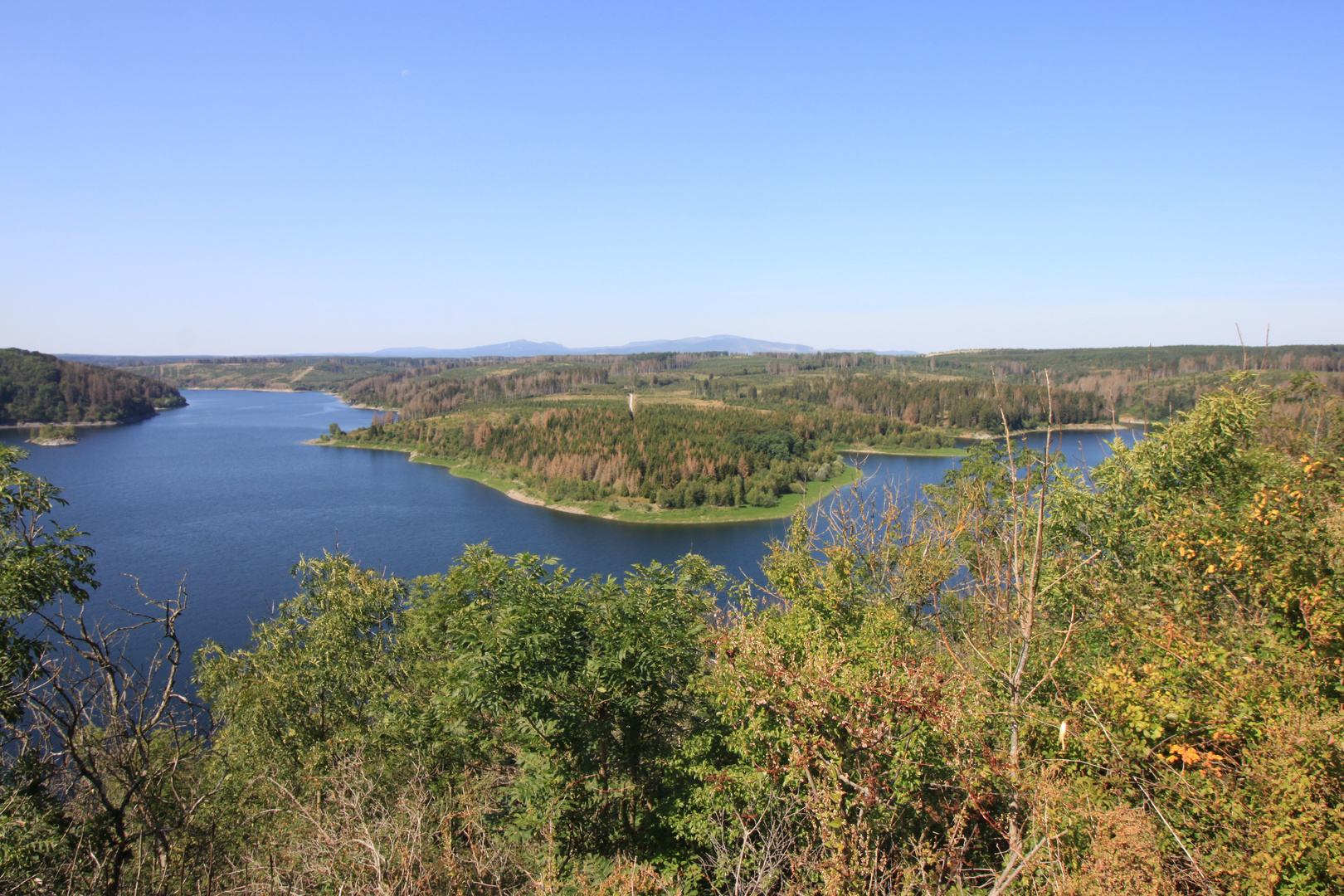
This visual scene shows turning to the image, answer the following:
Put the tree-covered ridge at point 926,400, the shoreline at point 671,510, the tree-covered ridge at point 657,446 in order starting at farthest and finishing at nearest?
the tree-covered ridge at point 926,400
the tree-covered ridge at point 657,446
the shoreline at point 671,510

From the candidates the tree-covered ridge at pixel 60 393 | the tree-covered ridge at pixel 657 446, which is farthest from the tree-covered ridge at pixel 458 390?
the tree-covered ridge at pixel 60 393

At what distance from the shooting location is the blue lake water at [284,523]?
1500 inches

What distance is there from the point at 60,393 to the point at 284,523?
3607 inches

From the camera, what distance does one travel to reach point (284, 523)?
173 feet

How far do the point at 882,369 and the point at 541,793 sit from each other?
183 meters

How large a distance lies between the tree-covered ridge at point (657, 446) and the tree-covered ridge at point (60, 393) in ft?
164

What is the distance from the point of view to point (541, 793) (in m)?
8.98

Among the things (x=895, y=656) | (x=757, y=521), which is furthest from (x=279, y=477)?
(x=895, y=656)

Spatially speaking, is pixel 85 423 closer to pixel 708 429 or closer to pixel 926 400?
pixel 708 429

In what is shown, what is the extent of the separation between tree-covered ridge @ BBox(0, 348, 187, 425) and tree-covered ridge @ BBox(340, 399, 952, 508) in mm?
49842

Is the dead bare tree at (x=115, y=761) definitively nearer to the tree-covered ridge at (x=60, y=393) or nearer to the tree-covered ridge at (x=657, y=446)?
the tree-covered ridge at (x=657, y=446)

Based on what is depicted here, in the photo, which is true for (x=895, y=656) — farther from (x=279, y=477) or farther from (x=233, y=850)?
(x=279, y=477)

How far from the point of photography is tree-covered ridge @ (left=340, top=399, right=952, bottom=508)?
6544 cm

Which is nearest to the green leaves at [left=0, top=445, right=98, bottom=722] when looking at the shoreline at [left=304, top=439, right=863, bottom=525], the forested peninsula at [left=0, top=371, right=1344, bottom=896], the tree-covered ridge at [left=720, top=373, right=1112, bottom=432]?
the forested peninsula at [left=0, top=371, right=1344, bottom=896]
